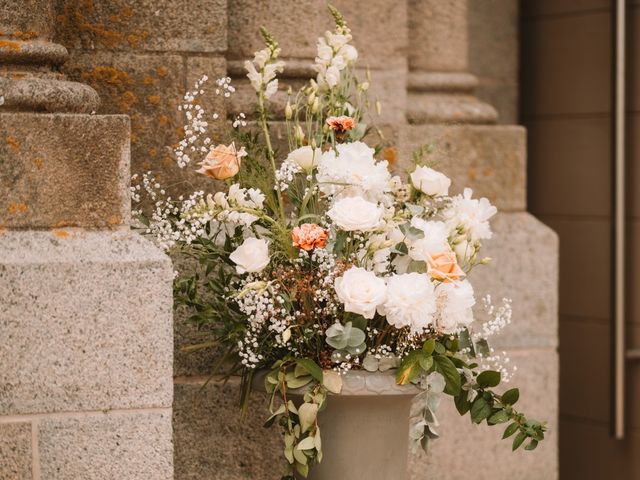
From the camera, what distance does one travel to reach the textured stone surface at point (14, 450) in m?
2.43

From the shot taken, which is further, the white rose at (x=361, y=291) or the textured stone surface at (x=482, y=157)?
the textured stone surface at (x=482, y=157)

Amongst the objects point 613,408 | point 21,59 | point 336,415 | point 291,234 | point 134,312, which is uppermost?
point 21,59

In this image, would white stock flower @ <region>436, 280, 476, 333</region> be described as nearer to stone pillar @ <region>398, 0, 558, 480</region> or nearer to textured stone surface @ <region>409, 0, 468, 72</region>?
stone pillar @ <region>398, 0, 558, 480</region>

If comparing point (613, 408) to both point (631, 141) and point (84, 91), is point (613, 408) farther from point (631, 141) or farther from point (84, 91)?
point (84, 91)

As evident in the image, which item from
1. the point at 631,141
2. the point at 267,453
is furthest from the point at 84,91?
the point at 631,141

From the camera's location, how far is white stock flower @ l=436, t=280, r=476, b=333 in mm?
2578

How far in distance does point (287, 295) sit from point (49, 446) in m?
0.64

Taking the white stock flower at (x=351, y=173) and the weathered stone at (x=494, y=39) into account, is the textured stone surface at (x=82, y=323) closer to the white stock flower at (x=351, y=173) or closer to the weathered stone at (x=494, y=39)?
the white stock flower at (x=351, y=173)

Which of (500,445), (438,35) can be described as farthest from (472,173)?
(500,445)

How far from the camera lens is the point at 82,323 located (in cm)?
248

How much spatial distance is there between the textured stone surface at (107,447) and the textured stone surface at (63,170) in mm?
459

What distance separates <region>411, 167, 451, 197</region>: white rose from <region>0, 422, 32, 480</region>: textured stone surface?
109cm

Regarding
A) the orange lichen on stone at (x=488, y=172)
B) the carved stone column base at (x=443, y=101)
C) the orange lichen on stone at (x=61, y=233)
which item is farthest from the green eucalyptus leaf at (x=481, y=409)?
the carved stone column base at (x=443, y=101)

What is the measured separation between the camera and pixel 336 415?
2645 millimetres
